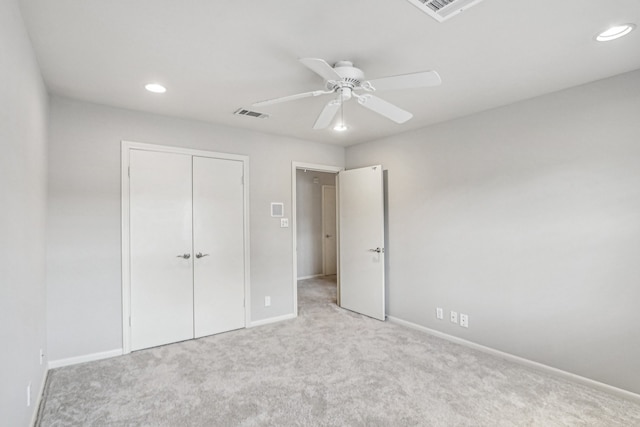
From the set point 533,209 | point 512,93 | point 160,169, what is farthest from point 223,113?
point 533,209

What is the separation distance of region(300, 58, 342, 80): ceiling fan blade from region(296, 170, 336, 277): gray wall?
16.4 feet

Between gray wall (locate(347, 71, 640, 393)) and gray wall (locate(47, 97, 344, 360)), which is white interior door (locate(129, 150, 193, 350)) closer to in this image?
gray wall (locate(47, 97, 344, 360))

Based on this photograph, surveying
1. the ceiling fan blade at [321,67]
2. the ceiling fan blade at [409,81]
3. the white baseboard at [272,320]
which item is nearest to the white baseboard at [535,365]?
the white baseboard at [272,320]

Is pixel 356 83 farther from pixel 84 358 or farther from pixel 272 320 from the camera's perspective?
pixel 84 358

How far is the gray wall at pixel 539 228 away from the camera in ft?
7.91

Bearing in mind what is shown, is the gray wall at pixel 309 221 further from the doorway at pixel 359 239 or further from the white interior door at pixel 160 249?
the white interior door at pixel 160 249

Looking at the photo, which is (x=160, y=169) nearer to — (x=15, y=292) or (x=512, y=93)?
(x=15, y=292)

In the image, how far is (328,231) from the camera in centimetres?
742

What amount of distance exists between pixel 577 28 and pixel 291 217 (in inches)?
131

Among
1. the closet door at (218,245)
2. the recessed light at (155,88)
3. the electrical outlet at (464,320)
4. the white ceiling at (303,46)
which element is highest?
the recessed light at (155,88)

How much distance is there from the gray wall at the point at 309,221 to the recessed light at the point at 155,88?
433cm

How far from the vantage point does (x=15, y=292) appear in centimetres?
165


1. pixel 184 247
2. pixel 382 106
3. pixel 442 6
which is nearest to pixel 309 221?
pixel 184 247

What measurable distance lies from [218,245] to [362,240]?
75.7 inches
